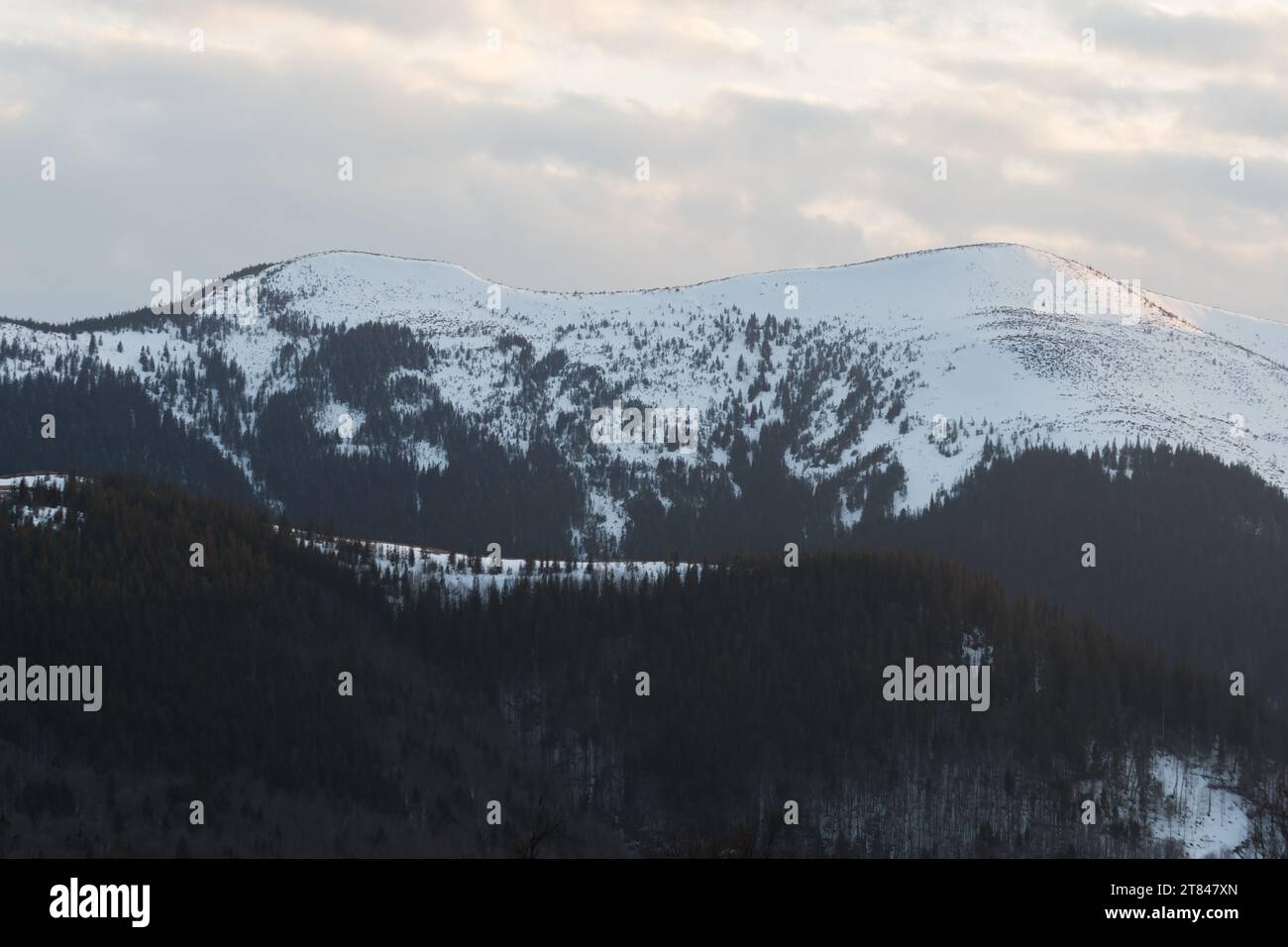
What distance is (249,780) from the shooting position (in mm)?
197750
